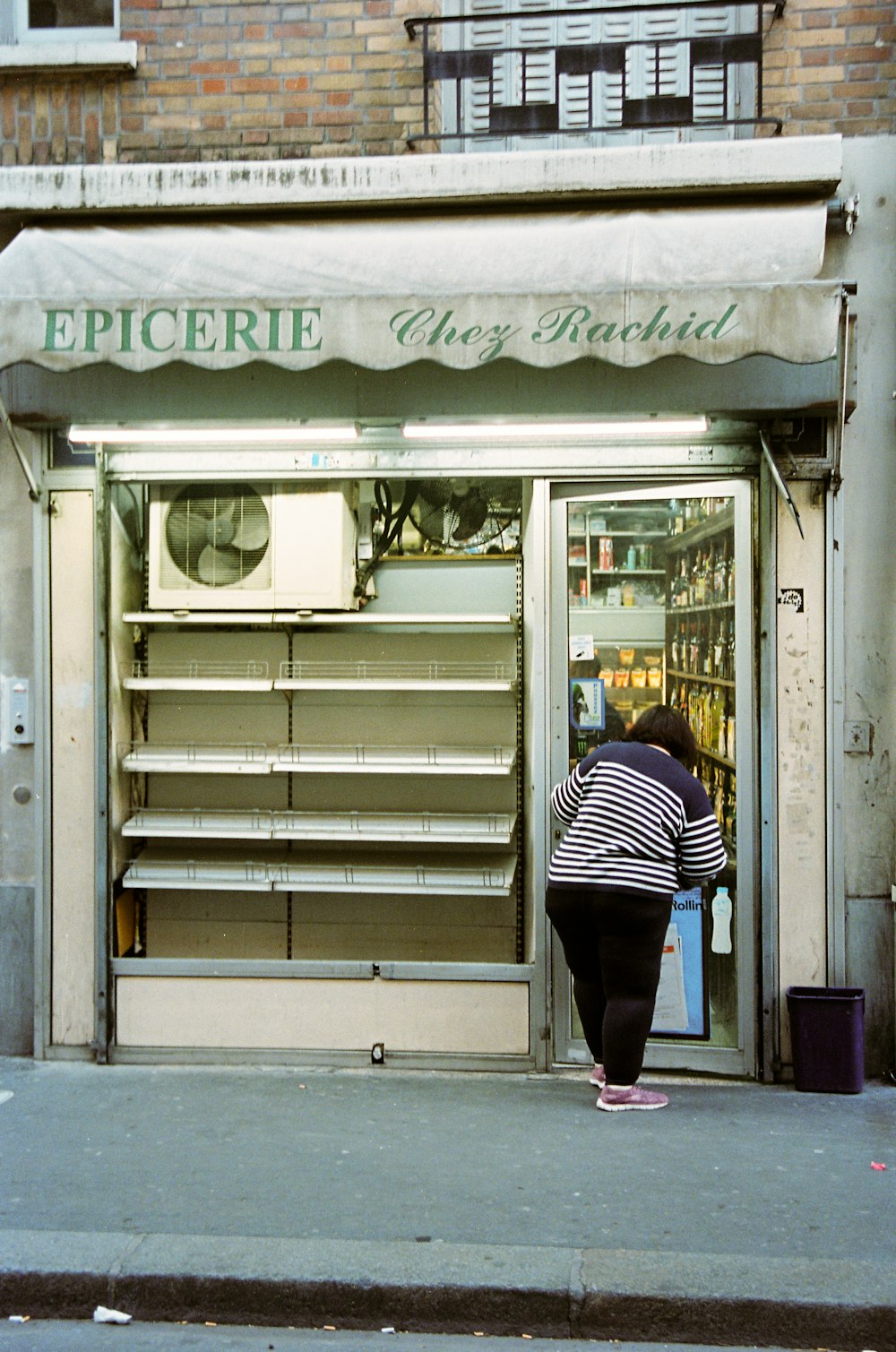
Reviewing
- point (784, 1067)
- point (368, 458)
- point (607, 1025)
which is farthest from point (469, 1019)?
point (368, 458)

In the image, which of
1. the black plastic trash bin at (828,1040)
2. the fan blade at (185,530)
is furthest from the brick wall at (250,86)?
the black plastic trash bin at (828,1040)

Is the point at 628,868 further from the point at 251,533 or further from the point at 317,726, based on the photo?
the point at 251,533

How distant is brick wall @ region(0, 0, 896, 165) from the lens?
6402 millimetres

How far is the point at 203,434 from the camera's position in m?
6.32

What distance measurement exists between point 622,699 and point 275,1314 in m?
3.35

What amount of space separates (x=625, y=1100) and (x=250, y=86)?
531cm

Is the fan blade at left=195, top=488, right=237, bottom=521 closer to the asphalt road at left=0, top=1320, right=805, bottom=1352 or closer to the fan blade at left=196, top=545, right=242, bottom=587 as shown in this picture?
the fan blade at left=196, top=545, right=242, bottom=587

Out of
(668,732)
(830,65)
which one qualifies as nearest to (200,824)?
(668,732)

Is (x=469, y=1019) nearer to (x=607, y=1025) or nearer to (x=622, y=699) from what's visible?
(x=607, y=1025)

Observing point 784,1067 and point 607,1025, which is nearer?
point 607,1025

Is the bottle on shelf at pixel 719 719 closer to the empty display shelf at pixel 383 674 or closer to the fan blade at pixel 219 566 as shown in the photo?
the empty display shelf at pixel 383 674

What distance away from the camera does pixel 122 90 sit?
6.57 metres

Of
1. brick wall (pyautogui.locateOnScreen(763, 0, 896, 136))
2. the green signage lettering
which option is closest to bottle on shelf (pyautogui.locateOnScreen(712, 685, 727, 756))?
brick wall (pyautogui.locateOnScreen(763, 0, 896, 136))

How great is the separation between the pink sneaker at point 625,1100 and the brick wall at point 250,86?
4667mm
